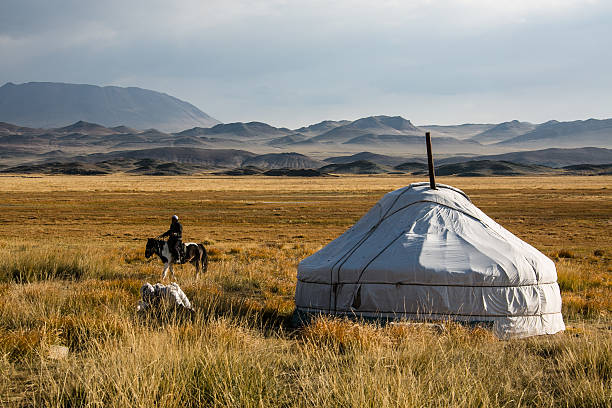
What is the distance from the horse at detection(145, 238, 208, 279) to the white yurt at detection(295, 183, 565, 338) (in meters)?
3.29

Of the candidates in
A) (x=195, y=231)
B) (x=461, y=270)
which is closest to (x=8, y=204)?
(x=195, y=231)

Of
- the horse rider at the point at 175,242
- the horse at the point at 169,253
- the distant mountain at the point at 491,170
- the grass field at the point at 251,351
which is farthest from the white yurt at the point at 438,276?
the distant mountain at the point at 491,170

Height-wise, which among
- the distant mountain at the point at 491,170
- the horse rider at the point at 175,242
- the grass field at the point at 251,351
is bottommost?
the distant mountain at the point at 491,170

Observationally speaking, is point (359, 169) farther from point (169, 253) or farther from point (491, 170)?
point (169, 253)

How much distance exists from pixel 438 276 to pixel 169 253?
212 inches

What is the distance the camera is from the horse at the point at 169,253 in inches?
440

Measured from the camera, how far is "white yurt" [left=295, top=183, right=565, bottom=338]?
25.7 feet

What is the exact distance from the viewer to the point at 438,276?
307 inches

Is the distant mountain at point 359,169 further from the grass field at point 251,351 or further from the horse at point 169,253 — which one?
the horse at point 169,253

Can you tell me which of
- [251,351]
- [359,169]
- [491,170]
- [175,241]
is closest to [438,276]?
[251,351]

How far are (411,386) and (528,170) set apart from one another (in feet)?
537

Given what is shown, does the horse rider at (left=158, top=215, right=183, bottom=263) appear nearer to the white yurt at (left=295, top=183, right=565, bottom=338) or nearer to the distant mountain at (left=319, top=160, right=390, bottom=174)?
the white yurt at (left=295, top=183, right=565, bottom=338)

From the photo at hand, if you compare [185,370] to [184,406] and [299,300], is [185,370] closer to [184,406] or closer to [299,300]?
[184,406]

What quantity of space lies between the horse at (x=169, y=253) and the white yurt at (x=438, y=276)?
3.29 metres
